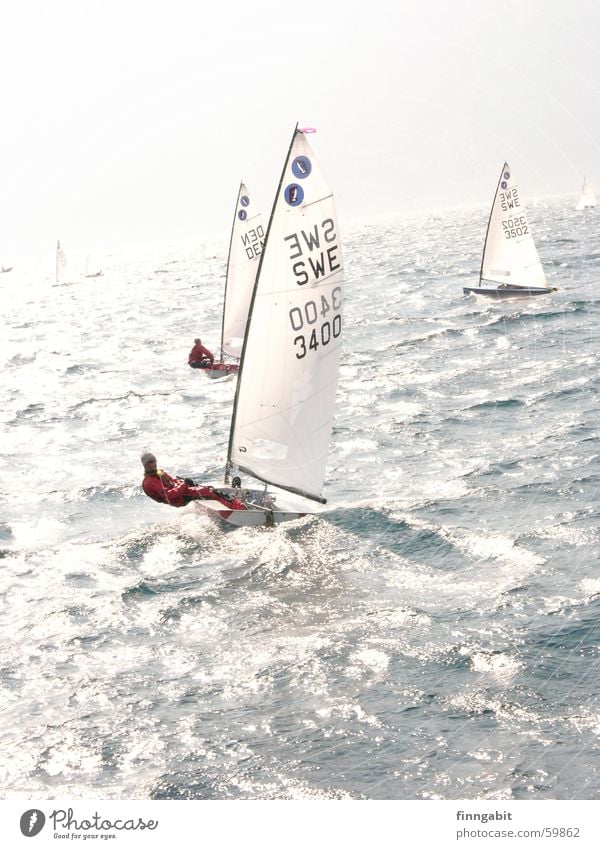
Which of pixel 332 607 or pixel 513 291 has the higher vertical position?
pixel 332 607

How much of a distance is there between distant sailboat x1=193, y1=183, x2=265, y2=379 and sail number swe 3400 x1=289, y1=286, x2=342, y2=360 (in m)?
18.1

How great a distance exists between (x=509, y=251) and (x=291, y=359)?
114ft

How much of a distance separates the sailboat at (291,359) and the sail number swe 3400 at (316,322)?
0.02 m

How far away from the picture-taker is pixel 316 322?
18.4m

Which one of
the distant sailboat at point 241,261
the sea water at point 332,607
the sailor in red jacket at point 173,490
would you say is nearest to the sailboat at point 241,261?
the distant sailboat at point 241,261

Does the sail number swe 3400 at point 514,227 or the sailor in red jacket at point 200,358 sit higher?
the sail number swe 3400 at point 514,227

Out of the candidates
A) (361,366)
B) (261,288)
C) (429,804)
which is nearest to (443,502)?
(261,288)

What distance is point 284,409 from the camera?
18922 millimetres

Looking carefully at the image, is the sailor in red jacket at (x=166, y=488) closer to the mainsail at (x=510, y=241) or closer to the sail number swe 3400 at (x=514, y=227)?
the mainsail at (x=510, y=241)

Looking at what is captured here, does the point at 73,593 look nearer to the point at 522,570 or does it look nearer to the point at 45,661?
the point at 45,661

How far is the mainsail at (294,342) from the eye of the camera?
1742 cm

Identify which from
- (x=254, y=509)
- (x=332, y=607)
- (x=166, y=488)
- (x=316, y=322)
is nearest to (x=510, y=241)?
(x=316, y=322)

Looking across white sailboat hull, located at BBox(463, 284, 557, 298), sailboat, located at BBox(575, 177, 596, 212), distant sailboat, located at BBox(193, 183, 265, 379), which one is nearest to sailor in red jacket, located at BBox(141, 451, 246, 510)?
distant sailboat, located at BBox(193, 183, 265, 379)

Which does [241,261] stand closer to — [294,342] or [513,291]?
[294,342]
